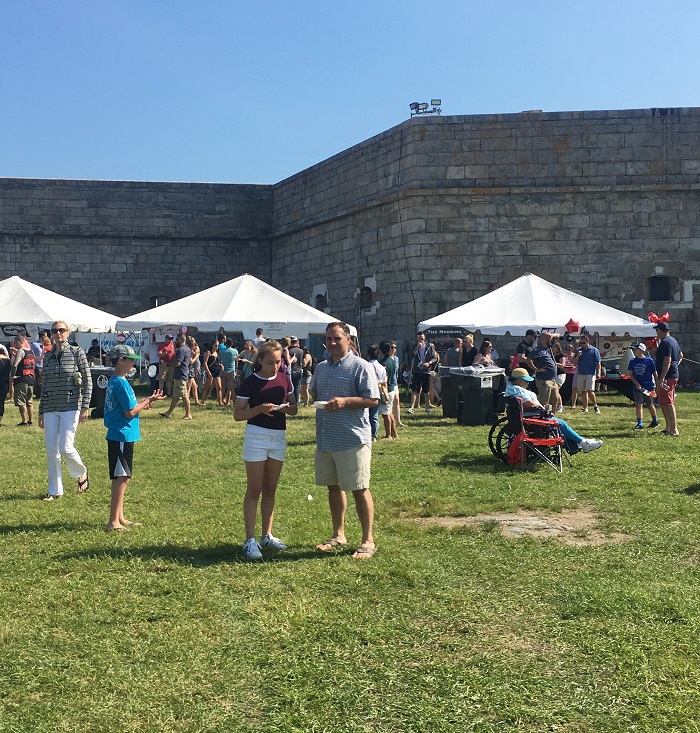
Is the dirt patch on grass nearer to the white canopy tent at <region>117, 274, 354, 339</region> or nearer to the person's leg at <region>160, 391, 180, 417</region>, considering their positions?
the person's leg at <region>160, 391, 180, 417</region>

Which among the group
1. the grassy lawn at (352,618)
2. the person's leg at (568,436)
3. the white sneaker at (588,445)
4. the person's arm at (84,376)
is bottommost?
the grassy lawn at (352,618)

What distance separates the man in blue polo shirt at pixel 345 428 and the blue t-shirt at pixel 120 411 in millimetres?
1783

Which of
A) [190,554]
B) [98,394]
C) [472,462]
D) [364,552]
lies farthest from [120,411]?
[98,394]

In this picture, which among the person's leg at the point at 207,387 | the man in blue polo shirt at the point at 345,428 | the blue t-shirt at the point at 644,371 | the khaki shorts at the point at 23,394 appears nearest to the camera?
the man in blue polo shirt at the point at 345,428

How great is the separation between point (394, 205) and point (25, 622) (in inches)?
754

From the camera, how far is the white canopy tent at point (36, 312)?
20.0 metres

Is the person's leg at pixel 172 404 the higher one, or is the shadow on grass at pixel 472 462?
the person's leg at pixel 172 404

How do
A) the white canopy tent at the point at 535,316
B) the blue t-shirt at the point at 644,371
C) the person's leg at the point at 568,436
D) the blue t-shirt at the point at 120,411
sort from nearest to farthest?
1. the blue t-shirt at the point at 120,411
2. the person's leg at the point at 568,436
3. the blue t-shirt at the point at 644,371
4. the white canopy tent at the point at 535,316

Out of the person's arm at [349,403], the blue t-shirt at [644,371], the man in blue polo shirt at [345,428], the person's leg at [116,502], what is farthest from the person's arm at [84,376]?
the blue t-shirt at [644,371]

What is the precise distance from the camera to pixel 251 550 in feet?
19.7

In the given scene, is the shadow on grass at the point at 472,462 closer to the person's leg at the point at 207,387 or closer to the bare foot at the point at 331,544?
the bare foot at the point at 331,544

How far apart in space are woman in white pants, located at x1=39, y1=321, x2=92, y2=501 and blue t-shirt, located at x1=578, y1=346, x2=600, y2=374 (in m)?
Answer: 9.80

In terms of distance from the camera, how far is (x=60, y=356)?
8.23 metres

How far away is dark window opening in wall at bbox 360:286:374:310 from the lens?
24.2 metres
